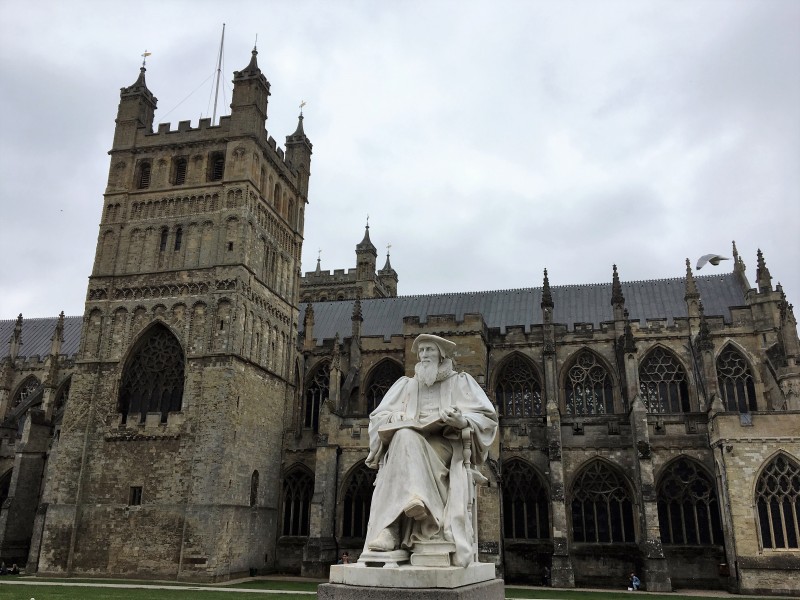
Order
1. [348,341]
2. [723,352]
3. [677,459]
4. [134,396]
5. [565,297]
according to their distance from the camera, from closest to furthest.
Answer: [677,459]
[134,396]
[723,352]
[348,341]
[565,297]

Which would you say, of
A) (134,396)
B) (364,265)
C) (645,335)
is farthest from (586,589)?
(364,265)

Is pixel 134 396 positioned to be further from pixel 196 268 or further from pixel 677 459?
pixel 677 459

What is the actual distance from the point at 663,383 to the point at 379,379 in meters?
13.0

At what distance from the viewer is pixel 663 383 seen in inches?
1148

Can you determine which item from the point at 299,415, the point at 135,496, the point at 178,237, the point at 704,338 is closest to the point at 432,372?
the point at 135,496

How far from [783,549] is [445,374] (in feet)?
64.6

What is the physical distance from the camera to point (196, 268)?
89.0 ft

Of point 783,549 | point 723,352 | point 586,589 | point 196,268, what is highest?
point 196,268

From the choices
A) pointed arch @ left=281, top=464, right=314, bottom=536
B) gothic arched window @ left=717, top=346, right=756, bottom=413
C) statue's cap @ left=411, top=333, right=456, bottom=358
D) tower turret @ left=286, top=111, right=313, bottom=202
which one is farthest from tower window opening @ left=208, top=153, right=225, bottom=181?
statue's cap @ left=411, top=333, right=456, bottom=358

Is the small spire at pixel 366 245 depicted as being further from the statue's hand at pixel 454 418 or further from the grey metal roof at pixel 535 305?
the statue's hand at pixel 454 418

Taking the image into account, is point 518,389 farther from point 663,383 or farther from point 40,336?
point 40,336

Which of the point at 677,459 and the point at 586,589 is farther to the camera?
the point at 677,459

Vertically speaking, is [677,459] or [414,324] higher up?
[414,324]

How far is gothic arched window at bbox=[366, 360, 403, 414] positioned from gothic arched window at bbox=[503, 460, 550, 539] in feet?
26.6
